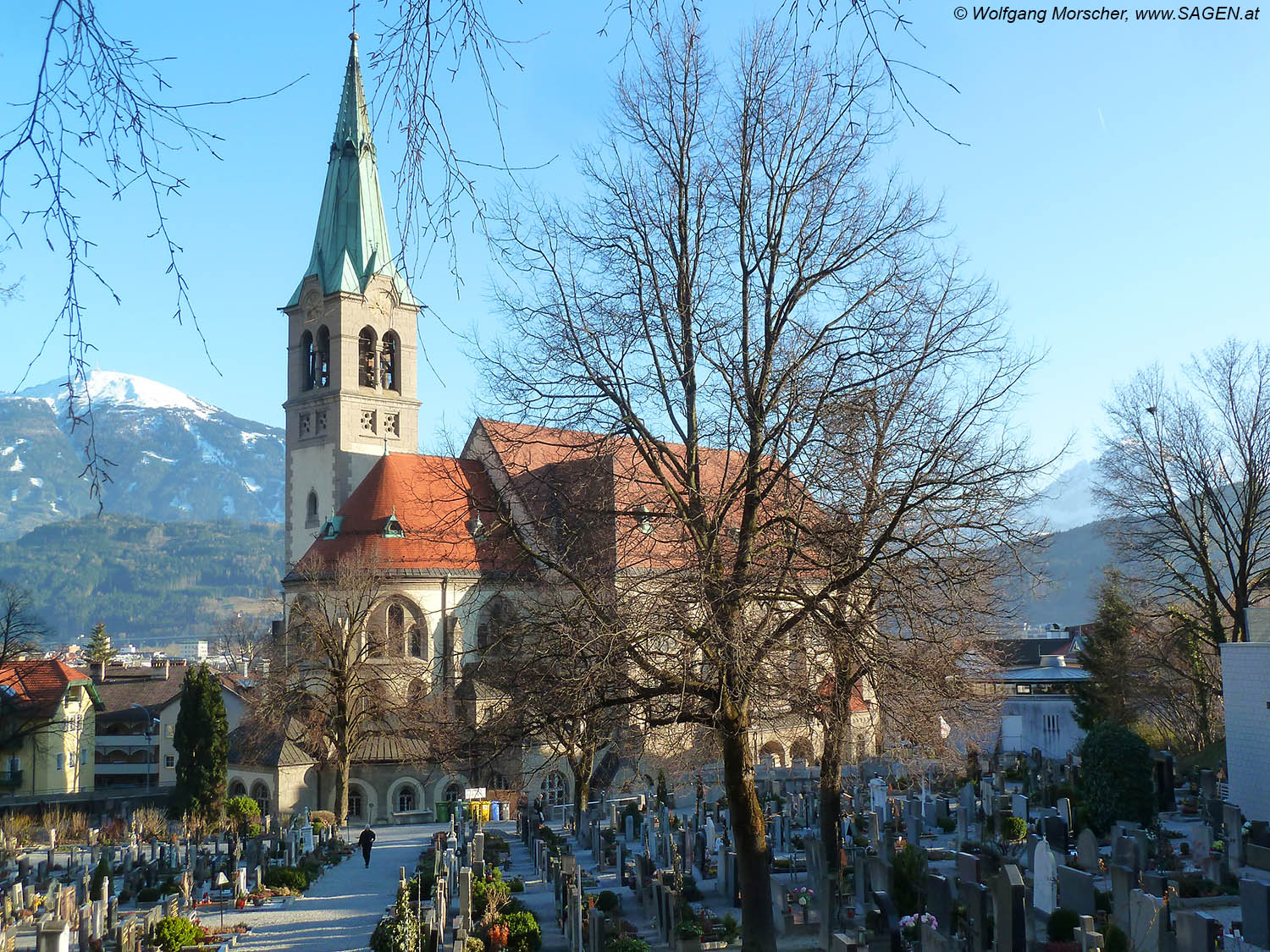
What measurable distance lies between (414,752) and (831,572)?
1343 inches

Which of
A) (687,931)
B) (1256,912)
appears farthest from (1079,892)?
(687,931)

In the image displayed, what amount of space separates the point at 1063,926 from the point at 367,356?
158ft

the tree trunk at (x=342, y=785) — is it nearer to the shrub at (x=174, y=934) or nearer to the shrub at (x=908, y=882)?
the shrub at (x=174, y=934)

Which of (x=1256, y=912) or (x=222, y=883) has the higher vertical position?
(x=1256, y=912)

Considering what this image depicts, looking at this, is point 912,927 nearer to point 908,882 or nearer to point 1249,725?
point 908,882

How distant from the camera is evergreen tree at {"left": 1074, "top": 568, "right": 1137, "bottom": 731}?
41.4m

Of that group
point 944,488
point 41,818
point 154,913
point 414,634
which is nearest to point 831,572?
point 944,488

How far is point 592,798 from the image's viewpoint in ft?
145

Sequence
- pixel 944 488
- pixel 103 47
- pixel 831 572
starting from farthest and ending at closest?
pixel 831 572 → pixel 944 488 → pixel 103 47

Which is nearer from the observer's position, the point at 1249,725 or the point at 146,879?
the point at 1249,725

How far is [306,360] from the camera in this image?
5884cm

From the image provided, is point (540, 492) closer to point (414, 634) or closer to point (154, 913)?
point (154, 913)

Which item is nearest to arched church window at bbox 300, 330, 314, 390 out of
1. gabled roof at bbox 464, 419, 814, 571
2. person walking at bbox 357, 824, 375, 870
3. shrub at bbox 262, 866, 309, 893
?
person walking at bbox 357, 824, 375, 870

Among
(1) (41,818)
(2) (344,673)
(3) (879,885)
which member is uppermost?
(2) (344,673)
